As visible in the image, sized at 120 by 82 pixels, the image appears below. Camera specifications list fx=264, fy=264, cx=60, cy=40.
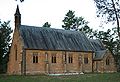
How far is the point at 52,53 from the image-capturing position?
187 feet

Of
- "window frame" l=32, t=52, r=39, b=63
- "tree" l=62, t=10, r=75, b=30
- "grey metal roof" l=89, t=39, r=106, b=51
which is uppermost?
"tree" l=62, t=10, r=75, b=30

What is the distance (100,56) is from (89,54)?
2.70 m

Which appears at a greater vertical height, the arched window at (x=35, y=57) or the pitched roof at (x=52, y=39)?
the pitched roof at (x=52, y=39)

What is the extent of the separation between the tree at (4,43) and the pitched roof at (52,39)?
1239 cm

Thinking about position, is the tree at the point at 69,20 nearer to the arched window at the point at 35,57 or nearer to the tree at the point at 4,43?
the tree at the point at 4,43

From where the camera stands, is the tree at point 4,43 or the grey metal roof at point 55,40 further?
the tree at point 4,43

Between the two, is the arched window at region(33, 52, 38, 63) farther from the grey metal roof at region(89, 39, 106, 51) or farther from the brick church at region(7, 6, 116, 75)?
the grey metal roof at region(89, 39, 106, 51)

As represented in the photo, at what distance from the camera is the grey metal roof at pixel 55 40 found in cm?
5494

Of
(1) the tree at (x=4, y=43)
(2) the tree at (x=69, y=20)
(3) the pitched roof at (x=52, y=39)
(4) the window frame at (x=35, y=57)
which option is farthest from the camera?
(2) the tree at (x=69, y=20)

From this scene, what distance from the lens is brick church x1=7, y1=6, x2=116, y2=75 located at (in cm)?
5378

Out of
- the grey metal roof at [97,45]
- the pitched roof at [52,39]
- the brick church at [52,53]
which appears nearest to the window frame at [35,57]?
the brick church at [52,53]

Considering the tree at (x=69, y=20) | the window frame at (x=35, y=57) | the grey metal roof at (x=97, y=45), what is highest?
the tree at (x=69, y=20)

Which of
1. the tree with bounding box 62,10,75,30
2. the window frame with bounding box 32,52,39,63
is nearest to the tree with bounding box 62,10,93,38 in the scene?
the tree with bounding box 62,10,75,30

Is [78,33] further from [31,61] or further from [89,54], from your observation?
[31,61]
